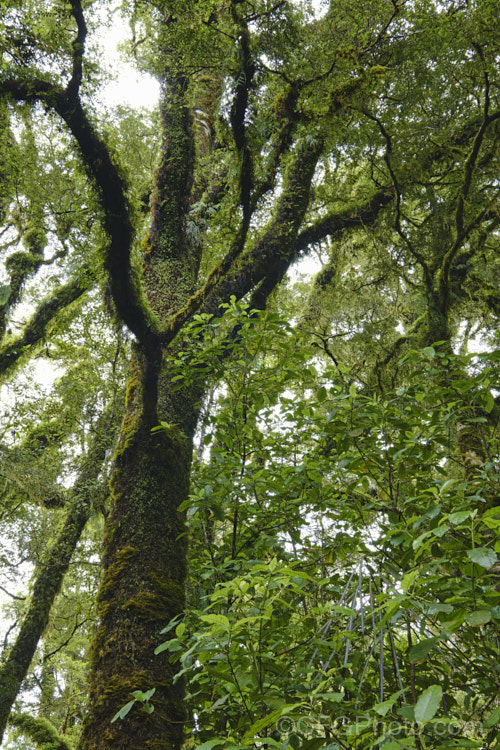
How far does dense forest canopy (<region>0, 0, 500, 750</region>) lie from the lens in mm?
1707

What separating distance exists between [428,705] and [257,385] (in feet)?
7.31

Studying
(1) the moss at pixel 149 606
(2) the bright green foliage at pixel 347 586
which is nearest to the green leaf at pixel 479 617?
(2) the bright green foliage at pixel 347 586

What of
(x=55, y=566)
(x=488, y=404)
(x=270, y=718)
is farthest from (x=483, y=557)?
(x=55, y=566)

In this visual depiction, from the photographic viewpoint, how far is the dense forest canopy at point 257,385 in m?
1.71

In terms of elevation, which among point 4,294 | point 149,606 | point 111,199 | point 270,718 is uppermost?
point 4,294

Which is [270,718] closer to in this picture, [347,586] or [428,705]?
[428,705]

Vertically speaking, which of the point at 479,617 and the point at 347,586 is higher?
the point at 347,586

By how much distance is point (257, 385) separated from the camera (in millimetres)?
3145

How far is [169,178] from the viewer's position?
5625 mm

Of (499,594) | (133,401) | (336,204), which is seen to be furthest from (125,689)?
(336,204)

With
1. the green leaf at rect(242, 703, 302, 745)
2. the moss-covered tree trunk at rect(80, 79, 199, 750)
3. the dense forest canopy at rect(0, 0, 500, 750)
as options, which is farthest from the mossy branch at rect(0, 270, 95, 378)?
the green leaf at rect(242, 703, 302, 745)

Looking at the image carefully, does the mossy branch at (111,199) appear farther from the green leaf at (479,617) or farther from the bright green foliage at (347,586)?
the green leaf at (479,617)

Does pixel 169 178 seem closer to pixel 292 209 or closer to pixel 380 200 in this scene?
pixel 292 209

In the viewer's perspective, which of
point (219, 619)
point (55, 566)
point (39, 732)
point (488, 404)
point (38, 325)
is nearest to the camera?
point (219, 619)
